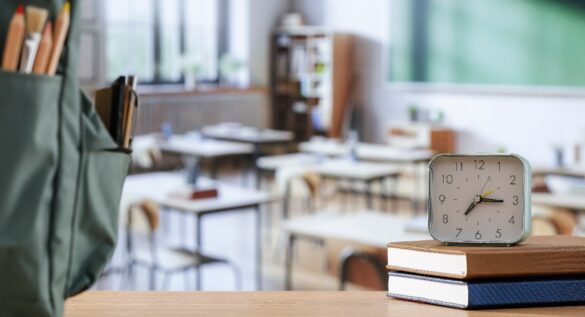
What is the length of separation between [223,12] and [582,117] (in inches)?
217

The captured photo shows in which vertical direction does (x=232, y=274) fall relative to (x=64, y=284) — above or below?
below

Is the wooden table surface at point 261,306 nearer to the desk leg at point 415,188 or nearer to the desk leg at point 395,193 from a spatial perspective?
the desk leg at point 415,188

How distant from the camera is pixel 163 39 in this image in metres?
12.1

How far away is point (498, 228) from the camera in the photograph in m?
1.27

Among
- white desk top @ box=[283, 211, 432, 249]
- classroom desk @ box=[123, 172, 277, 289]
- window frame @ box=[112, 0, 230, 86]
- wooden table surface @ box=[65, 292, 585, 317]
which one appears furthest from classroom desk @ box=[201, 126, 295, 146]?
wooden table surface @ box=[65, 292, 585, 317]

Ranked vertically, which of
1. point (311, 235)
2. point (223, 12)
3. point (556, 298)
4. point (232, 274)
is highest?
point (223, 12)

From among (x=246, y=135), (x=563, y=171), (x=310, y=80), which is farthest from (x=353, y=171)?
(x=310, y=80)

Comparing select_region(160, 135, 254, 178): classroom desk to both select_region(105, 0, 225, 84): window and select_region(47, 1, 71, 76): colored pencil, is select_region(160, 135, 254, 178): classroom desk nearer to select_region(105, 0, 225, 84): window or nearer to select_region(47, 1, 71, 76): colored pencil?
select_region(105, 0, 225, 84): window

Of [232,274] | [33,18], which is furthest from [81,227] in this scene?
[232,274]

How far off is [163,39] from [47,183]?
452 inches

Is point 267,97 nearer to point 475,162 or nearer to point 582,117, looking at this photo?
Answer: point 582,117

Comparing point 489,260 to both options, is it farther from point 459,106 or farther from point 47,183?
point 459,106

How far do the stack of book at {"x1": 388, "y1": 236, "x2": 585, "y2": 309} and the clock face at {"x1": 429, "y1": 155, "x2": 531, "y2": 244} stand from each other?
4cm

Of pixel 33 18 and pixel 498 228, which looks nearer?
pixel 33 18
